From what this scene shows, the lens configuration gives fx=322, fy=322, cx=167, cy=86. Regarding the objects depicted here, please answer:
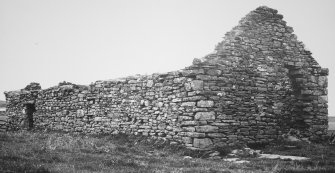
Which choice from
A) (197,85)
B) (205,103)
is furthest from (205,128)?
(197,85)

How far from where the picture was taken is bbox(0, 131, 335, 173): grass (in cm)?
727

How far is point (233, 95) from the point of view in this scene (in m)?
11.8

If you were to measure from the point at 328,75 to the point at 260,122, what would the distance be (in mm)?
4182

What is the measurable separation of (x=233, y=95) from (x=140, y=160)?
4527 millimetres

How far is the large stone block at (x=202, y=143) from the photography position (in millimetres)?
10922

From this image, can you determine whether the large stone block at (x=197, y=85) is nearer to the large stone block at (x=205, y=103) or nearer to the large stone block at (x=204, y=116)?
the large stone block at (x=205, y=103)

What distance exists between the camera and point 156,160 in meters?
9.16

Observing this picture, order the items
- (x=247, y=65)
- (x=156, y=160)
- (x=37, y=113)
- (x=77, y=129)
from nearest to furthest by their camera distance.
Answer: (x=156, y=160)
(x=247, y=65)
(x=77, y=129)
(x=37, y=113)

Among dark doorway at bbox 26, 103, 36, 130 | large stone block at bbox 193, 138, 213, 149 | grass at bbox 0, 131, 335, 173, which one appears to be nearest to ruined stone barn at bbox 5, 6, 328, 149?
large stone block at bbox 193, 138, 213, 149

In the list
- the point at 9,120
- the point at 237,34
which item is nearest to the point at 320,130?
the point at 237,34

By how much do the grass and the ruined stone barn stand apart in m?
0.83

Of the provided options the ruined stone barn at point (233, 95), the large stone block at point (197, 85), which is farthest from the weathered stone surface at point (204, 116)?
the large stone block at point (197, 85)

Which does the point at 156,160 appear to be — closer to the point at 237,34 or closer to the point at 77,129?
the point at 237,34

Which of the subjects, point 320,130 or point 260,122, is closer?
point 260,122
